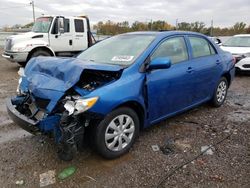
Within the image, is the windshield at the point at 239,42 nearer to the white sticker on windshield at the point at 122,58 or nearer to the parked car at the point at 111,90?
the parked car at the point at 111,90

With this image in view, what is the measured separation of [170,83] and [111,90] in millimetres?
1158

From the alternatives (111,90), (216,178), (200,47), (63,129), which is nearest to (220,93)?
(200,47)

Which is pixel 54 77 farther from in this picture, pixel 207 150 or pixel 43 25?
pixel 43 25

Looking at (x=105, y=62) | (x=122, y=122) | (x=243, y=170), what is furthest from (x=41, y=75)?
(x=243, y=170)

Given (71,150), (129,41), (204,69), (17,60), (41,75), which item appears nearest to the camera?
(71,150)

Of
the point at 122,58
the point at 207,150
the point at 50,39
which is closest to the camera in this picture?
the point at 207,150

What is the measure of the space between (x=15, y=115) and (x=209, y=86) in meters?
3.45

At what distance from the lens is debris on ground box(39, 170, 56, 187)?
113 inches

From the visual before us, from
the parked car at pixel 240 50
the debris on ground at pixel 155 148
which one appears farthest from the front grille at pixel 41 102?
the parked car at pixel 240 50

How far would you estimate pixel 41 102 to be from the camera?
10.4 feet

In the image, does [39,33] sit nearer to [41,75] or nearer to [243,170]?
[41,75]

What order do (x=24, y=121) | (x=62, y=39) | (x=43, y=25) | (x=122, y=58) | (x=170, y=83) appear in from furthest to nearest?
(x=62, y=39) → (x=43, y=25) → (x=170, y=83) → (x=122, y=58) → (x=24, y=121)

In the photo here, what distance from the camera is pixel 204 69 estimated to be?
4660mm

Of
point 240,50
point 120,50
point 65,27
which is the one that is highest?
point 65,27
